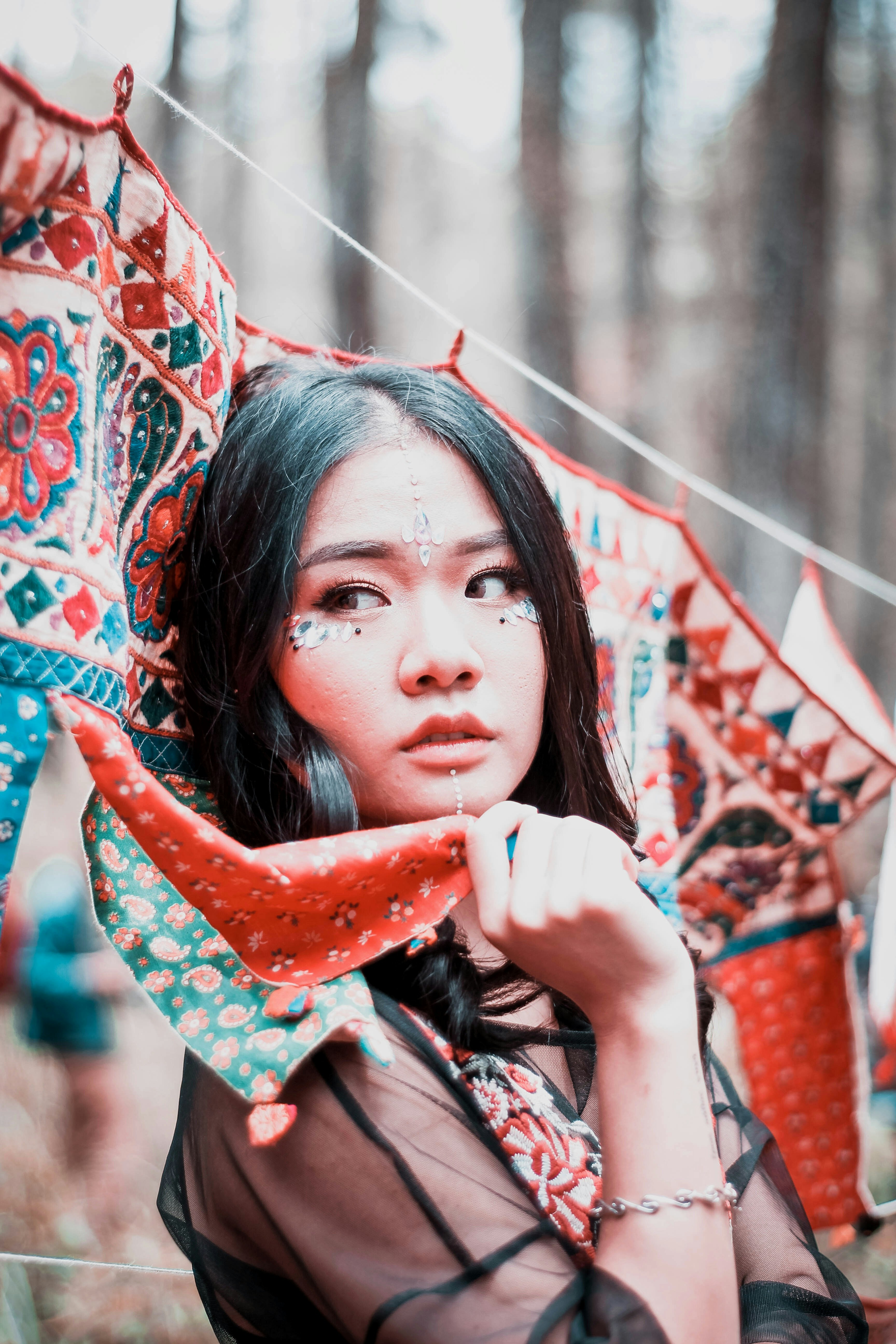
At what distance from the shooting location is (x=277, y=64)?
2.46 m

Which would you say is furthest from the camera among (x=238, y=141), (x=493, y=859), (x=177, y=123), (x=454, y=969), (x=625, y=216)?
(x=625, y=216)

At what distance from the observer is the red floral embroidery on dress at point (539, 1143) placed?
77cm

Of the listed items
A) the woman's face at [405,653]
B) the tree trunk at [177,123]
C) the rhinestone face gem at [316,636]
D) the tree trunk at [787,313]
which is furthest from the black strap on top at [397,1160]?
the tree trunk at [787,313]

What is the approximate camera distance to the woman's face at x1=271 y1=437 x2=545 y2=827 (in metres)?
0.87

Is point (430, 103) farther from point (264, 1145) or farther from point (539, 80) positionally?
point (264, 1145)

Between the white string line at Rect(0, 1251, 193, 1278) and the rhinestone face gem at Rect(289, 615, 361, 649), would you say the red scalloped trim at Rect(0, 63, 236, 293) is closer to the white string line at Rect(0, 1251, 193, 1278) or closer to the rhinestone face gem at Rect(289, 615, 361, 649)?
the rhinestone face gem at Rect(289, 615, 361, 649)

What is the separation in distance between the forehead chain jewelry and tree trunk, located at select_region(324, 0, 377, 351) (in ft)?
5.73

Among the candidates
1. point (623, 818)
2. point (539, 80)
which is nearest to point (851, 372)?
point (539, 80)

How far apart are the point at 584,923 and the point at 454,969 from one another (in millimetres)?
204

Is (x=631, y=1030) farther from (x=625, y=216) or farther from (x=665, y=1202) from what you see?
(x=625, y=216)

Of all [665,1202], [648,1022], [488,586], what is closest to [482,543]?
[488,586]

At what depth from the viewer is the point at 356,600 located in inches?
35.5

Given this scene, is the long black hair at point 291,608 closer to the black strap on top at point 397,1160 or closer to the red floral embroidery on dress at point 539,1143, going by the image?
the red floral embroidery on dress at point 539,1143

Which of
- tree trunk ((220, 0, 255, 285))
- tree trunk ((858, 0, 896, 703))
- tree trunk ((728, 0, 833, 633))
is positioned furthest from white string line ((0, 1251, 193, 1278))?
tree trunk ((858, 0, 896, 703))
